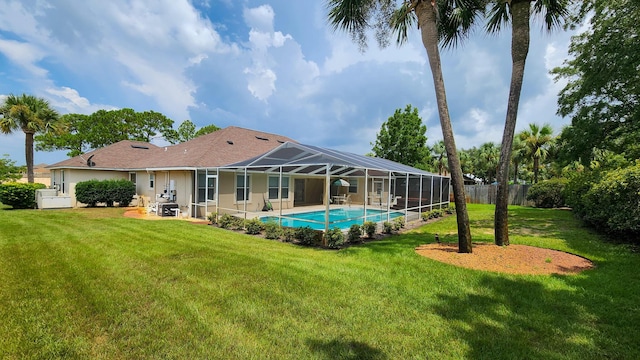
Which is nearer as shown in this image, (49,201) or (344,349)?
(344,349)

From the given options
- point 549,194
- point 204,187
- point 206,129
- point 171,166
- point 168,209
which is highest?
point 206,129

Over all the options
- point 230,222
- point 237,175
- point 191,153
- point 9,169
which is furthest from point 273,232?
point 9,169

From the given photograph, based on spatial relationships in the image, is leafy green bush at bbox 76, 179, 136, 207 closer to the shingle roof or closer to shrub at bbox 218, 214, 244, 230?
the shingle roof

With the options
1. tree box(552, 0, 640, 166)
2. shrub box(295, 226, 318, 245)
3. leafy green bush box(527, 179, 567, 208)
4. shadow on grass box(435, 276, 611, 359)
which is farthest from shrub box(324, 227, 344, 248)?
leafy green bush box(527, 179, 567, 208)

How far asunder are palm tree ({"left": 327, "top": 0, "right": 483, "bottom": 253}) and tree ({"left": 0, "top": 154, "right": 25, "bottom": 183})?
35220mm

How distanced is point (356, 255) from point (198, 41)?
45.1ft

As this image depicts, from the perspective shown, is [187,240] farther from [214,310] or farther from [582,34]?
[582,34]

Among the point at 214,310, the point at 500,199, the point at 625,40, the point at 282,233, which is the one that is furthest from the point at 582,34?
the point at 214,310

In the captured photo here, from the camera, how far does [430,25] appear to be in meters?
6.44

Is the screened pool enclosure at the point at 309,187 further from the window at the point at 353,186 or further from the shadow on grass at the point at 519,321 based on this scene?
the shadow on grass at the point at 519,321

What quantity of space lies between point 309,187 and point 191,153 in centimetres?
862

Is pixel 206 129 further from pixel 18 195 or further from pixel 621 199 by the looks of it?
pixel 621 199

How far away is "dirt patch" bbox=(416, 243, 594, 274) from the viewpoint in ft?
17.9

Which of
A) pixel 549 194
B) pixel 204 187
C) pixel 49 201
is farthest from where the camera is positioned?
pixel 549 194
